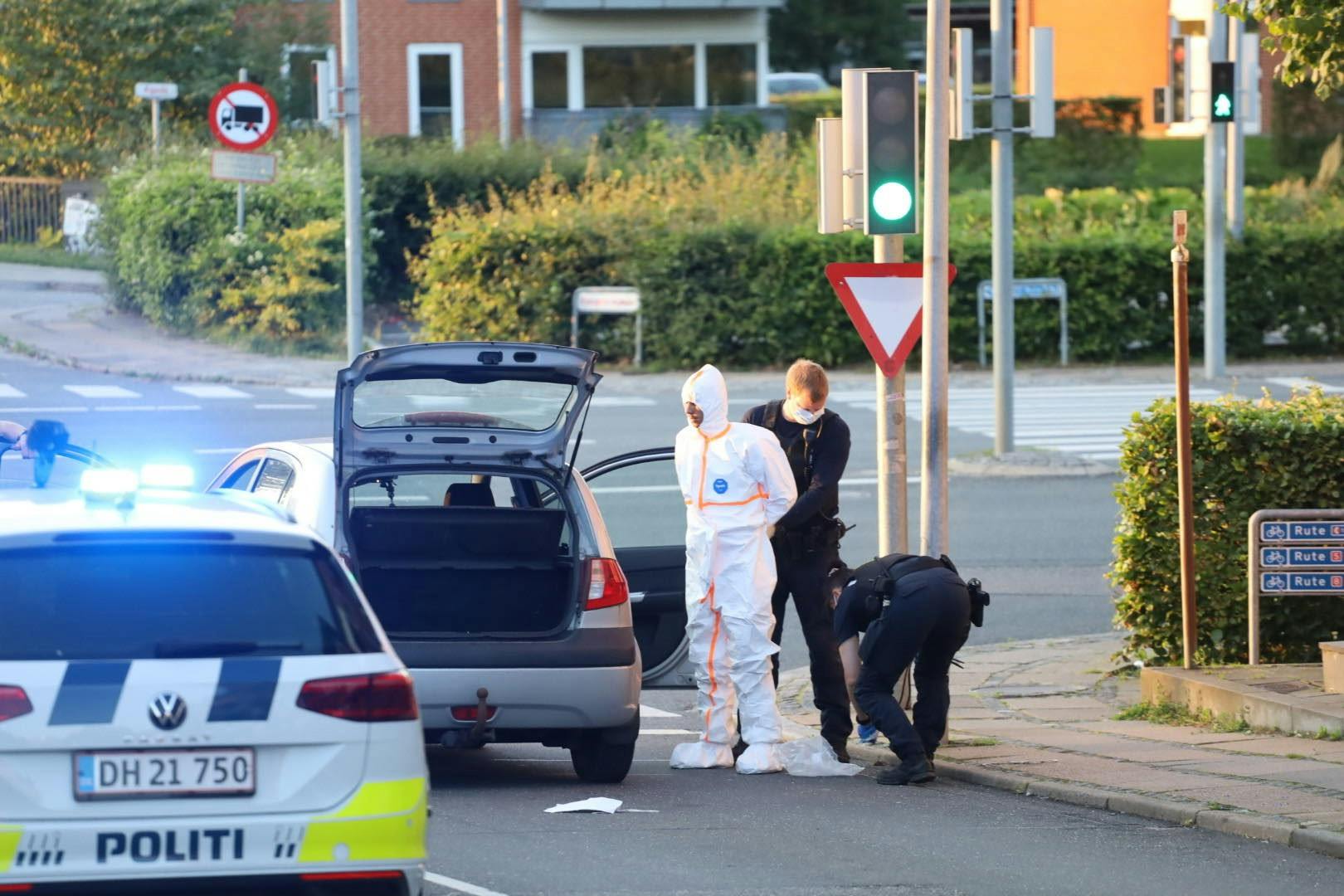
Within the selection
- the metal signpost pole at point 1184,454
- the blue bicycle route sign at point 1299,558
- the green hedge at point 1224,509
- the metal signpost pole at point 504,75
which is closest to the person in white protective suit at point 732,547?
the metal signpost pole at point 1184,454

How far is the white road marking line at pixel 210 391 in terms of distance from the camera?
26.4 metres

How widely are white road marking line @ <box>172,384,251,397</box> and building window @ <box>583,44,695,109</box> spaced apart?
21.9m

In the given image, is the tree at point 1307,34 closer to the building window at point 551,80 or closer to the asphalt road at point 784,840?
the asphalt road at point 784,840

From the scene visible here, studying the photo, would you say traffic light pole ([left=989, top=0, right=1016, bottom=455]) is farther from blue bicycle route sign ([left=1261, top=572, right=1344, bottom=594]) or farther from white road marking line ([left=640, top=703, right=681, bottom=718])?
blue bicycle route sign ([left=1261, top=572, right=1344, bottom=594])

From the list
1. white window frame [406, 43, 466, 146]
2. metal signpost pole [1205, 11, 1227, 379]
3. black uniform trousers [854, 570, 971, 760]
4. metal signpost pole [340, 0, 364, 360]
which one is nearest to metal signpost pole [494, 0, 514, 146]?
white window frame [406, 43, 466, 146]

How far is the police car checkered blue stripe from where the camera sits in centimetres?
526

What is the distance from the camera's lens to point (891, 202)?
424 inches

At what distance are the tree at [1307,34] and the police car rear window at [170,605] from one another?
6.96 meters

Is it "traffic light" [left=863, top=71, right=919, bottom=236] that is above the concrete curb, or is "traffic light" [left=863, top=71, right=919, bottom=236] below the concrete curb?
above

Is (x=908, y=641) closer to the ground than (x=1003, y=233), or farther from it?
closer to the ground

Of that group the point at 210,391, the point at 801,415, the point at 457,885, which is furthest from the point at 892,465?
the point at 210,391

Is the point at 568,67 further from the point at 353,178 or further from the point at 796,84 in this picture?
the point at 353,178

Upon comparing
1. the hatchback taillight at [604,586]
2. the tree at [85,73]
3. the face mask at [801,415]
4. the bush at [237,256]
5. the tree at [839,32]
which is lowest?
the hatchback taillight at [604,586]

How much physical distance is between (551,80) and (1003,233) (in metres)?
28.4
